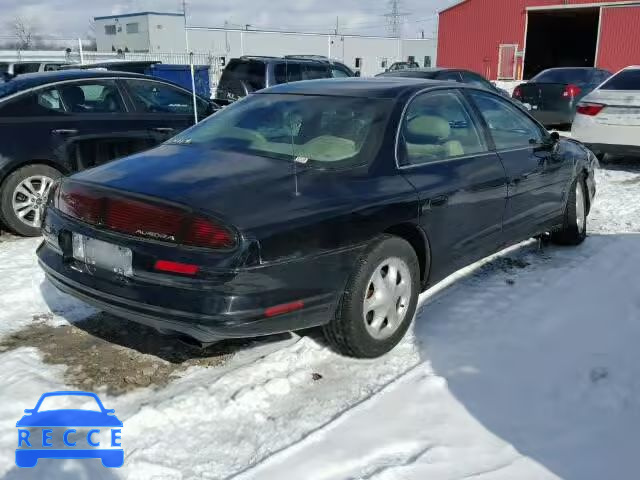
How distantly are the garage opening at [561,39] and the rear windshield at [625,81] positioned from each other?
22043mm

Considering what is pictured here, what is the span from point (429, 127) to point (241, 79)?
8855 millimetres

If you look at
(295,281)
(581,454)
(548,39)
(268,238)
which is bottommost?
(581,454)

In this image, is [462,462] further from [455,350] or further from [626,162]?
[626,162]

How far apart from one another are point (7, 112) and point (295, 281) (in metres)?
4.14

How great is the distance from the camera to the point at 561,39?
36562mm

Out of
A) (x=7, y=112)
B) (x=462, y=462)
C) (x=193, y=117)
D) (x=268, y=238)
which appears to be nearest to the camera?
(x=462, y=462)

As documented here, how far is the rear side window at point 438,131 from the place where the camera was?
3.87 meters

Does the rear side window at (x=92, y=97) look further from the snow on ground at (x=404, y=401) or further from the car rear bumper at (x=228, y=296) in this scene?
the car rear bumper at (x=228, y=296)

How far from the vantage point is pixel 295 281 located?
3041mm

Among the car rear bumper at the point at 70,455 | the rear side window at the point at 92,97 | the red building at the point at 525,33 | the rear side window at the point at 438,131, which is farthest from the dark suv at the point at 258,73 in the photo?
the red building at the point at 525,33

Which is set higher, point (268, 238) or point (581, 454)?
point (268, 238)

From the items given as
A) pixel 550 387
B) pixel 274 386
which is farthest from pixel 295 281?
pixel 550 387

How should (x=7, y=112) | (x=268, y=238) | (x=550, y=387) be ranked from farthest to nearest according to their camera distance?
1. (x=7, y=112)
2. (x=550, y=387)
3. (x=268, y=238)

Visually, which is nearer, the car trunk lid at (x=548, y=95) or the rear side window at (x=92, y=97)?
the rear side window at (x=92, y=97)
